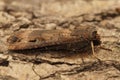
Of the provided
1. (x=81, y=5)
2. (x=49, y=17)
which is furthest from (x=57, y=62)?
(x=81, y=5)

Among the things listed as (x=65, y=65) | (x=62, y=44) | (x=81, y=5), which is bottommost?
(x=65, y=65)

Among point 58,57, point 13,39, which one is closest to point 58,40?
point 58,57

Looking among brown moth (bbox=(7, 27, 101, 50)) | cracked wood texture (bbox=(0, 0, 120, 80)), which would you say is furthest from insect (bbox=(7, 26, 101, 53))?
cracked wood texture (bbox=(0, 0, 120, 80))

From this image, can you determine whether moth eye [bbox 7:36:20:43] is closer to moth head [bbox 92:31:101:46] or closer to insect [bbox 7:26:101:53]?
insect [bbox 7:26:101:53]

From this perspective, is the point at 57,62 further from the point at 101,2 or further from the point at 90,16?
the point at 101,2

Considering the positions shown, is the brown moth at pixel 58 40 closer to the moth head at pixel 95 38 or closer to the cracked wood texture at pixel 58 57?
the moth head at pixel 95 38

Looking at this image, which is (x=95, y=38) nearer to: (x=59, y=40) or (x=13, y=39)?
(x=59, y=40)

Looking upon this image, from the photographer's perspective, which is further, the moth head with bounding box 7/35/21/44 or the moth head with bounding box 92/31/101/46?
the moth head with bounding box 7/35/21/44

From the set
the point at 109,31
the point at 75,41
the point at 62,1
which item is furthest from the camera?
the point at 62,1
